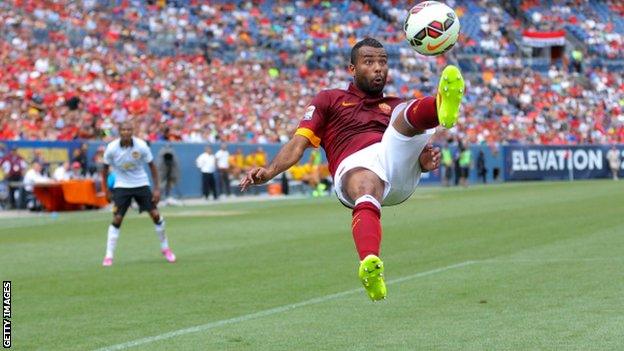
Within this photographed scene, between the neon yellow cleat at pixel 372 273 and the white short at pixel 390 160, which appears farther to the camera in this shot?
the white short at pixel 390 160

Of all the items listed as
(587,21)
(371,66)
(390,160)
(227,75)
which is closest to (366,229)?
(390,160)

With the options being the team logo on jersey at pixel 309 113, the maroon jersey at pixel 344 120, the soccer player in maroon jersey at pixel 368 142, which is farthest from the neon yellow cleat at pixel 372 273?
the team logo on jersey at pixel 309 113

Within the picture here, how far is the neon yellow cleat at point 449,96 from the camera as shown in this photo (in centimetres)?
836

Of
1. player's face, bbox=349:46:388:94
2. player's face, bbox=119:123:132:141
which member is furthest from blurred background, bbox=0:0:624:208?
player's face, bbox=349:46:388:94

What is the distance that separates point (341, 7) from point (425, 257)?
1586 inches

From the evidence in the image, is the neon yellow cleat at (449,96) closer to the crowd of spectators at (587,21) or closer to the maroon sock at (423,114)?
the maroon sock at (423,114)

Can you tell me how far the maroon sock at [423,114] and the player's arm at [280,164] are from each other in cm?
86

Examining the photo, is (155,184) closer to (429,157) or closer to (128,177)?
(128,177)

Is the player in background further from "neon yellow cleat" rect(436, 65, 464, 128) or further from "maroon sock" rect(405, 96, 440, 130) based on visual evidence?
"neon yellow cleat" rect(436, 65, 464, 128)

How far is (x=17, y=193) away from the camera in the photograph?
33.7m

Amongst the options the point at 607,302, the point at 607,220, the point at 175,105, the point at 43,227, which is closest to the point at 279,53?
the point at 175,105

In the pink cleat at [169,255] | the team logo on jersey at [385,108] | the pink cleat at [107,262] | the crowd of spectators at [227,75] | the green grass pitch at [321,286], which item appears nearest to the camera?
the team logo on jersey at [385,108]

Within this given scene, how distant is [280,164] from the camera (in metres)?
9.11

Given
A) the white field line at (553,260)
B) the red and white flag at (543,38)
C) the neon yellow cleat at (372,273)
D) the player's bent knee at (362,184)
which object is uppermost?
the red and white flag at (543,38)
